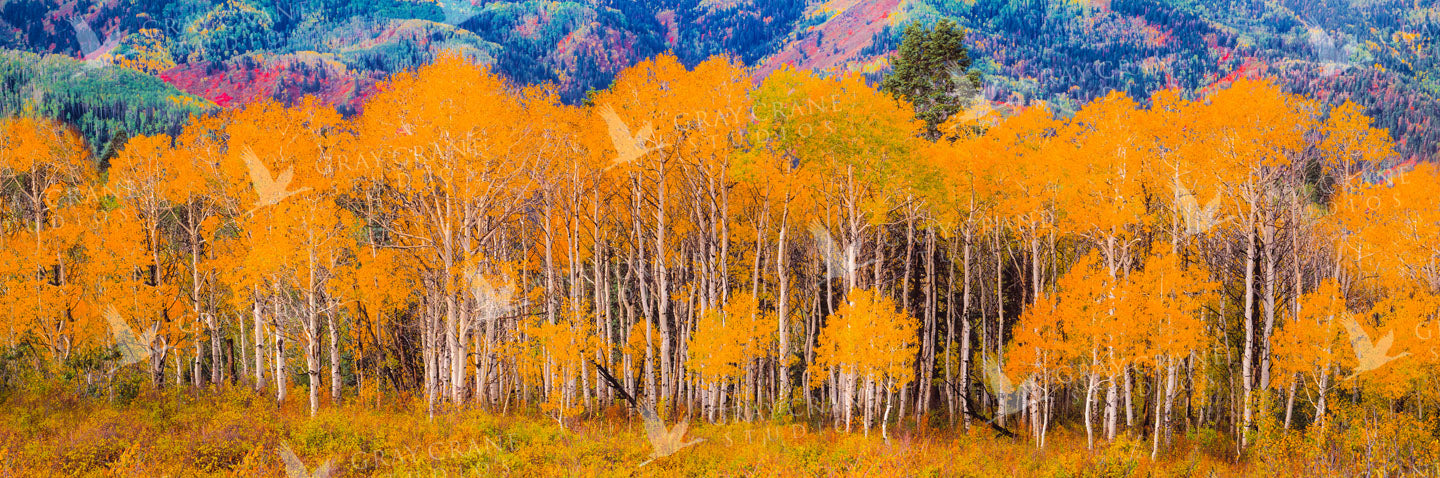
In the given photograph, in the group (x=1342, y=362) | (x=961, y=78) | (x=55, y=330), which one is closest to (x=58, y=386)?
(x=55, y=330)

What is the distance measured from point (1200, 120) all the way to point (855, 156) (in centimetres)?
1017

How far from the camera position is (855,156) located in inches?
707

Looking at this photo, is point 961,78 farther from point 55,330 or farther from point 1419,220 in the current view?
point 55,330

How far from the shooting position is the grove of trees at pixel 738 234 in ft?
58.1

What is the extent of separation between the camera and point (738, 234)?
2222cm
